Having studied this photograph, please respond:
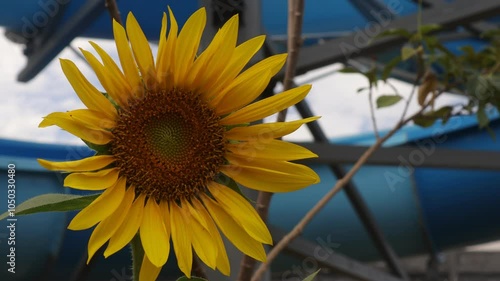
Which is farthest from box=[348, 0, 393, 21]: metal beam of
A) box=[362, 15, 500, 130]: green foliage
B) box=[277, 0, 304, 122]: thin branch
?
box=[277, 0, 304, 122]: thin branch

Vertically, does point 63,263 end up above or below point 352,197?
below

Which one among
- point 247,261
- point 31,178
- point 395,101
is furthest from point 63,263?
point 247,261

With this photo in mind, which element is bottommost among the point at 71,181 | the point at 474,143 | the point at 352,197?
the point at 71,181

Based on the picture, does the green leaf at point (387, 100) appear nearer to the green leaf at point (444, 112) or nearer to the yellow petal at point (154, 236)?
the green leaf at point (444, 112)

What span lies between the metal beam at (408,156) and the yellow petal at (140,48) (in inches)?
37.8

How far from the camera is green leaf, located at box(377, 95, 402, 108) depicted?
101 centimetres

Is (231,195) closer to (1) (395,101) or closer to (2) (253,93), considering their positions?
(2) (253,93)

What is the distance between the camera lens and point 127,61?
0.99 feet

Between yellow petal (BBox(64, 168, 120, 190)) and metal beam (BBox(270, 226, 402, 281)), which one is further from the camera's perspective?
metal beam (BBox(270, 226, 402, 281))

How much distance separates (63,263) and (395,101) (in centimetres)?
109

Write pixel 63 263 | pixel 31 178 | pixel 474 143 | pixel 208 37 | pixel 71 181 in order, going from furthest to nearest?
pixel 474 143 → pixel 63 263 → pixel 31 178 → pixel 208 37 → pixel 71 181

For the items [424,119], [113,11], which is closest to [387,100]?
[424,119]

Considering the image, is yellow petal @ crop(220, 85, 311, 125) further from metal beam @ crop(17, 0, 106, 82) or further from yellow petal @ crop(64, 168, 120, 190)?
metal beam @ crop(17, 0, 106, 82)

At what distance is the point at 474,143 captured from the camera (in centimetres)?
212
